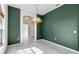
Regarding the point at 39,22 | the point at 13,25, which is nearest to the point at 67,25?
the point at 39,22

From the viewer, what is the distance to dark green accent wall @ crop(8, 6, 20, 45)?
4.91 meters

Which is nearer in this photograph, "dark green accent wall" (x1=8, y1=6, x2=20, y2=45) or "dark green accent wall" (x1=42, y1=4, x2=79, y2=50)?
"dark green accent wall" (x1=42, y1=4, x2=79, y2=50)

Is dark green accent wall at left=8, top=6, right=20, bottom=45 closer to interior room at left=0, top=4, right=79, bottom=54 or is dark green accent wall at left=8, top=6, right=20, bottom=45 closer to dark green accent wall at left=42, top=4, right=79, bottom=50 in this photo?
interior room at left=0, top=4, right=79, bottom=54

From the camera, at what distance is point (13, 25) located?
5.12 meters

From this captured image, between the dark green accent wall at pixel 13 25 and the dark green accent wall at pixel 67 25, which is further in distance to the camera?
the dark green accent wall at pixel 13 25

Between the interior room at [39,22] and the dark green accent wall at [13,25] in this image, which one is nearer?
the interior room at [39,22]

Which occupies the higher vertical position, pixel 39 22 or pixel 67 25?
pixel 39 22

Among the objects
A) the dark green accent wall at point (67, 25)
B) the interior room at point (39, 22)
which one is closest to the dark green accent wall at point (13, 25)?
the interior room at point (39, 22)

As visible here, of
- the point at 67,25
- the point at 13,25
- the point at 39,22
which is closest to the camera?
the point at 67,25

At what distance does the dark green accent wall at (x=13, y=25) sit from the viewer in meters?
4.91

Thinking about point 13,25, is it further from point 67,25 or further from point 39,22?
point 67,25

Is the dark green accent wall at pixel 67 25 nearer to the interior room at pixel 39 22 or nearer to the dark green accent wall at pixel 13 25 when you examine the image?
the interior room at pixel 39 22

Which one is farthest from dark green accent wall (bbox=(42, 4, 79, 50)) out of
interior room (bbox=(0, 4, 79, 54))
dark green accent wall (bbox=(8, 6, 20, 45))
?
dark green accent wall (bbox=(8, 6, 20, 45))
